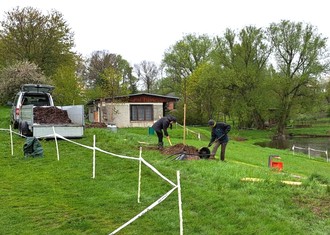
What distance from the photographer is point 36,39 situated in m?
38.6

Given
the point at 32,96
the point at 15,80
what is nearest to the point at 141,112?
the point at 15,80

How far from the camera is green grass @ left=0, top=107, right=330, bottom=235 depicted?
19.6ft

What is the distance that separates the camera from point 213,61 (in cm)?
5438

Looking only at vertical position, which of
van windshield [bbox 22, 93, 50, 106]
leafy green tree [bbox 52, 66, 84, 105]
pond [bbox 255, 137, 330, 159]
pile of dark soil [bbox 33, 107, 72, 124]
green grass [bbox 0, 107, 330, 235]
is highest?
leafy green tree [bbox 52, 66, 84, 105]

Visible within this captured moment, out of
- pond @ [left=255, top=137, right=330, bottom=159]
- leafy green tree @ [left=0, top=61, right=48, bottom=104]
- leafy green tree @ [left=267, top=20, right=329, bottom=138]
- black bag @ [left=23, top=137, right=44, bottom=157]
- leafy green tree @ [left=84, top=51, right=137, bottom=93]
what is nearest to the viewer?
black bag @ [left=23, top=137, right=44, bottom=157]

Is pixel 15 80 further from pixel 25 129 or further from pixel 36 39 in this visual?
pixel 25 129

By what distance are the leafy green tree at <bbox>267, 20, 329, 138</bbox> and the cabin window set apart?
20.3 metres

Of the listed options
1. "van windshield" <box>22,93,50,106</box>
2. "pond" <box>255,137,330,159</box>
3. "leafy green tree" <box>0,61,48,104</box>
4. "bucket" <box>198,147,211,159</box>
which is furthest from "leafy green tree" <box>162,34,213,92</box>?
"bucket" <box>198,147,211,159</box>

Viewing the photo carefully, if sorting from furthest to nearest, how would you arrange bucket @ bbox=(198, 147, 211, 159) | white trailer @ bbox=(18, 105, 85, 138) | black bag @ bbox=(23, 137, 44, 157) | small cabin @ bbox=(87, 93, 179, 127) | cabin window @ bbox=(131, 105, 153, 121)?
cabin window @ bbox=(131, 105, 153, 121) < small cabin @ bbox=(87, 93, 179, 127) < white trailer @ bbox=(18, 105, 85, 138) < black bag @ bbox=(23, 137, 44, 157) < bucket @ bbox=(198, 147, 211, 159)

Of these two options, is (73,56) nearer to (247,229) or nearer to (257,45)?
(257,45)

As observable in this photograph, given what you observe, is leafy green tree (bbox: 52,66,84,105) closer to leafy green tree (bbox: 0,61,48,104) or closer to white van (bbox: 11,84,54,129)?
leafy green tree (bbox: 0,61,48,104)

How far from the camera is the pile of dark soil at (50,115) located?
15.8 metres

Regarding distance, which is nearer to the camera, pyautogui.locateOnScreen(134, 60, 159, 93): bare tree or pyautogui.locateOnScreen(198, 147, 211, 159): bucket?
pyautogui.locateOnScreen(198, 147, 211, 159): bucket

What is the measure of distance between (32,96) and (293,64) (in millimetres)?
40145
